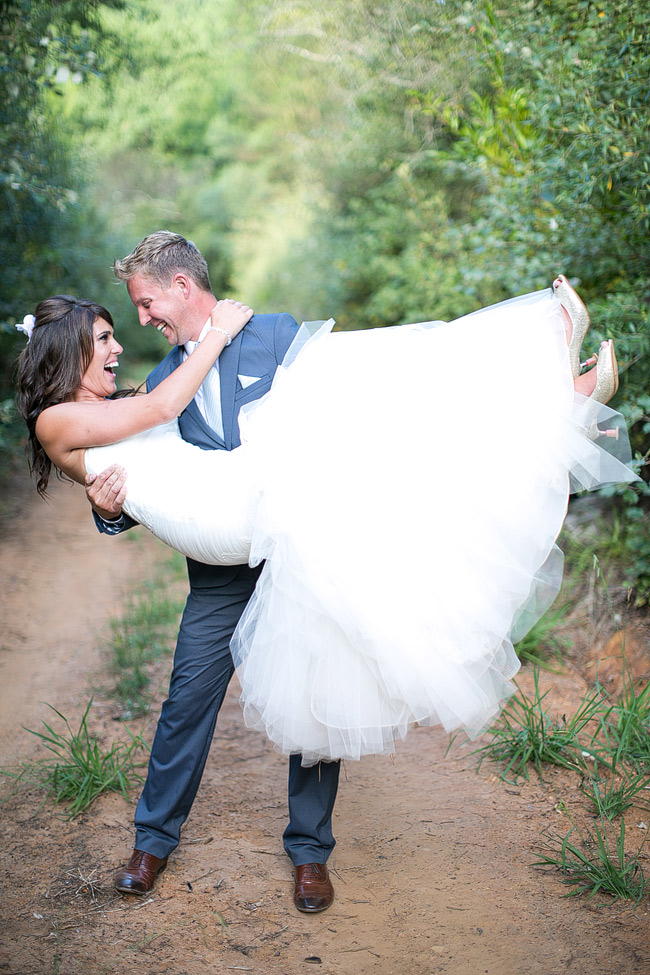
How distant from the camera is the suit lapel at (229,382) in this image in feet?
9.73

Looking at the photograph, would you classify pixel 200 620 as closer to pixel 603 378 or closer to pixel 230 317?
pixel 230 317

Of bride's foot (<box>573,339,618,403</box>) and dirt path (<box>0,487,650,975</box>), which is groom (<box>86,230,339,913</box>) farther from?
bride's foot (<box>573,339,618,403</box>)

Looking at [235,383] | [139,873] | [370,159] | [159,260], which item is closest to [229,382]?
[235,383]

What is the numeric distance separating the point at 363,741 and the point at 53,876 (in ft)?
4.88

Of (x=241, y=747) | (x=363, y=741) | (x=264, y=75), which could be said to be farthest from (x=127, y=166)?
(x=363, y=741)

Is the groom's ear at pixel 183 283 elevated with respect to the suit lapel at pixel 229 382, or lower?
elevated

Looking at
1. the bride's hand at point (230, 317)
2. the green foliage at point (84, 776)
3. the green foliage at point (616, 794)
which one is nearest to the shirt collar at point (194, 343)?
the bride's hand at point (230, 317)

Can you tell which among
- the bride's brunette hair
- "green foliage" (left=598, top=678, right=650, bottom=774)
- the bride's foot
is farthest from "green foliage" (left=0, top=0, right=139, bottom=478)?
"green foliage" (left=598, top=678, right=650, bottom=774)

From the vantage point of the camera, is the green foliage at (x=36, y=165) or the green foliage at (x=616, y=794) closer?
the green foliage at (x=616, y=794)

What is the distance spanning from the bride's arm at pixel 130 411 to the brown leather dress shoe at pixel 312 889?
1677 millimetres

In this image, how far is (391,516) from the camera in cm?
257

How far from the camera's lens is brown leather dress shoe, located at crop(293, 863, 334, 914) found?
3.01 meters

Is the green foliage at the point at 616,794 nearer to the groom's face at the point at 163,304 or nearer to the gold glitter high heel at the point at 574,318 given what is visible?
the gold glitter high heel at the point at 574,318

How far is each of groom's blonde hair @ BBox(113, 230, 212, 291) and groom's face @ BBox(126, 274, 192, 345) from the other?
0.02 metres
